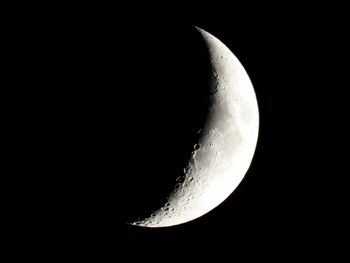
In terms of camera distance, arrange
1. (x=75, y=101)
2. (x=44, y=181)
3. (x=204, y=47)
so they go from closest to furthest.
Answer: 1. (x=75, y=101)
2. (x=44, y=181)
3. (x=204, y=47)

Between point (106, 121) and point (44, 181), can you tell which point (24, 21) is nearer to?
point (106, 121)

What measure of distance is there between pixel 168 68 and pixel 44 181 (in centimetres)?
113

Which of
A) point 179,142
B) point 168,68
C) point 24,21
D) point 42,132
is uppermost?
point 24,21

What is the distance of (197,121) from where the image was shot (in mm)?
2514

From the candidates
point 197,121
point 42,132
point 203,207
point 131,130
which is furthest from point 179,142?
point 42,132

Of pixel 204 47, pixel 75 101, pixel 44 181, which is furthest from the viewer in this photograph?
pixel 204 47

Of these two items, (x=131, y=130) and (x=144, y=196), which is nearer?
(x=131, y=130)

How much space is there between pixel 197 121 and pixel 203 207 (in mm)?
787

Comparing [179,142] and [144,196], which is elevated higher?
[179,142]

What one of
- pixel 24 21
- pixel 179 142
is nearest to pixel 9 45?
pixel 24 21

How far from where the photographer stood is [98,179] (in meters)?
2.44

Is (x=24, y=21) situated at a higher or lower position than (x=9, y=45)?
higher

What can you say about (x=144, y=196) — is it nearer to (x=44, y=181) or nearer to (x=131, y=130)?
(x=131, y=130)

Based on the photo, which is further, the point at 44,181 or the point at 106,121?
the point at 44,181
